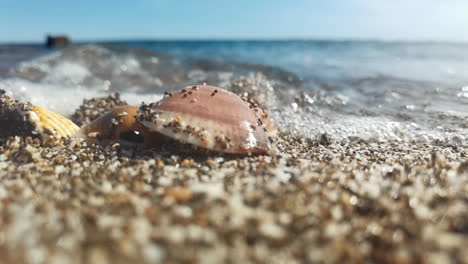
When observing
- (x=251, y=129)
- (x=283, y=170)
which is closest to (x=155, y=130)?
(x=251, y=129)

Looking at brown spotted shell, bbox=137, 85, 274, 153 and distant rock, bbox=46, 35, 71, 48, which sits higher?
distant rock, bbox=46, 35, 71, 48

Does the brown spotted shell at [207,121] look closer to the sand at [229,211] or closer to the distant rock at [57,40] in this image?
the sand at [229,211]

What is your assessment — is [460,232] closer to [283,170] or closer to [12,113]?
[283,170]

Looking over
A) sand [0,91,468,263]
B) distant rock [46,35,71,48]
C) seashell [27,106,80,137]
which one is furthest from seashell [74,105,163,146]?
distant rock [46,35,71,48]

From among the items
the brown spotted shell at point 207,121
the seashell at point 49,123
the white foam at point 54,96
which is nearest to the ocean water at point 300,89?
the white foam at point 54,96

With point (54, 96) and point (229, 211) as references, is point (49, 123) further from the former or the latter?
point (54, 96)

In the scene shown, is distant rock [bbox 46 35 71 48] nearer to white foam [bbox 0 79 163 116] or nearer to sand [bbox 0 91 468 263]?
white foam [bbox 0 79 163 116]
